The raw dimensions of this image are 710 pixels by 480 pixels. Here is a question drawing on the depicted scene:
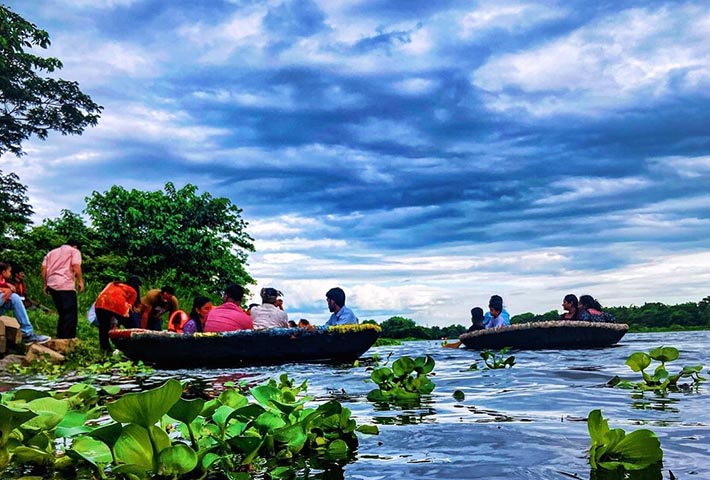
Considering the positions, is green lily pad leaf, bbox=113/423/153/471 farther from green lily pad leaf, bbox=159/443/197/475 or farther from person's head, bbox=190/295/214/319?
person's head, bbox=190/295/214/319

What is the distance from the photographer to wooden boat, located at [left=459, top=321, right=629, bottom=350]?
43.2 feet

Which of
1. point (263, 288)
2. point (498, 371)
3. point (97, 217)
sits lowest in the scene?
point (498, 371)

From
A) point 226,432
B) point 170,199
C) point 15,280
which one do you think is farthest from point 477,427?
point 170,199

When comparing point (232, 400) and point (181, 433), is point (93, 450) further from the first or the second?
point (232, 400)

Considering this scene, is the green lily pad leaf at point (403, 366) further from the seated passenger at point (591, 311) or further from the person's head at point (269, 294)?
the seated passenger at point (591, 311)

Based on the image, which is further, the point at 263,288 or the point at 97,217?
the point at 97,217

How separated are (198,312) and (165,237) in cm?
1793

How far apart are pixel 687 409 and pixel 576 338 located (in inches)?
389

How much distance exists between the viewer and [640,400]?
4445 millimetres

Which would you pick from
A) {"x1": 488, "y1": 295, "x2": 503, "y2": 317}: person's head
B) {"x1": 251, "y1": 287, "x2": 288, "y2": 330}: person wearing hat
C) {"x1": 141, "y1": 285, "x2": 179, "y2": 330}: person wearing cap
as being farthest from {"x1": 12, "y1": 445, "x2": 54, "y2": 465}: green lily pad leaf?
{"x1": 488, "y1": 295, "x2": 503, "y2": 317}: person's head

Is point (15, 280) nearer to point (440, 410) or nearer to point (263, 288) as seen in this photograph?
point (263, 288)

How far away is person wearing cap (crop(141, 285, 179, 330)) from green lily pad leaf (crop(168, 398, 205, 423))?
38.5 feet

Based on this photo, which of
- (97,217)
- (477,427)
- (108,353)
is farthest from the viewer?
(97,217)

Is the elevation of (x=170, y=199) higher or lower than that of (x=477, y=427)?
higher
